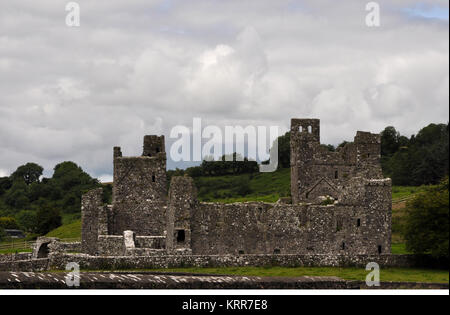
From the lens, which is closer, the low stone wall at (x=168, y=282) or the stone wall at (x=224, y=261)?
the low stone wall at (x=168, y=282)

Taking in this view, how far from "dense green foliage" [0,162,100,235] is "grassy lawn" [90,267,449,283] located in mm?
63809

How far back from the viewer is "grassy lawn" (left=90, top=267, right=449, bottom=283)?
43.2m

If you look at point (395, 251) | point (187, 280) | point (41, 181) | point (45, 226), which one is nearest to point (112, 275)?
point (187, 280)

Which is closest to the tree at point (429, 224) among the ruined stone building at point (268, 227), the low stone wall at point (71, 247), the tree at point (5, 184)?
the ruined stone building at point (268, 227)

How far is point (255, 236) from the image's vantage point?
171 feet

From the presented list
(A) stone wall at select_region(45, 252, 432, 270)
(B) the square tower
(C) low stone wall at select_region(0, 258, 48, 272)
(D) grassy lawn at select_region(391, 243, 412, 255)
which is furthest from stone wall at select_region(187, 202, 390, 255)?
(C) low stone wall at select_region(0, 258, 48, 272)

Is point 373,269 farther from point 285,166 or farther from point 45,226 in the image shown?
point 285,166

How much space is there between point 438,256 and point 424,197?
3.99 m

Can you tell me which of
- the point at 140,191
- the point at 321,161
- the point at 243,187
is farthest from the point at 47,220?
the point at 321,161

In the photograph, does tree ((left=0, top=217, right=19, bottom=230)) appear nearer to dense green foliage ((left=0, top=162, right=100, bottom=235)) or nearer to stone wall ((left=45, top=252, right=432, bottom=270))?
dense green foliage ((left=0, top=162, right=100, bottom=235))

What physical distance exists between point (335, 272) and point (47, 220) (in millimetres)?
54981

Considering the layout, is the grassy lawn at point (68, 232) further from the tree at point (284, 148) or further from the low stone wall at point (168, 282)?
the tree at point (284, 148)

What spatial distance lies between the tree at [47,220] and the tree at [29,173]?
61.7 meters

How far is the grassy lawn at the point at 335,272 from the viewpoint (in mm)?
43250
